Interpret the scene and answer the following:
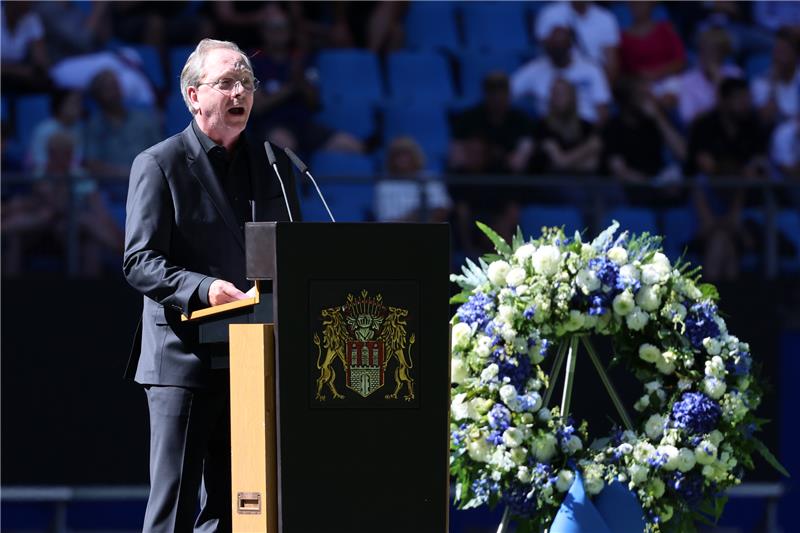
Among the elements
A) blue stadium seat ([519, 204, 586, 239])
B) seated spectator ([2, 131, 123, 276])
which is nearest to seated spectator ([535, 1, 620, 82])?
blue stadium seat ([519, 204, 586, 239])

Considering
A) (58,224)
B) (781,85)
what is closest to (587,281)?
(58,224)

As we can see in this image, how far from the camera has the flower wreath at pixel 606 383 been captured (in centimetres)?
466

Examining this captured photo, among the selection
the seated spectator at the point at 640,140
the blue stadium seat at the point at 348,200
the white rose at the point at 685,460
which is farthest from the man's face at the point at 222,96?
the seated spectator at the point at 640,140

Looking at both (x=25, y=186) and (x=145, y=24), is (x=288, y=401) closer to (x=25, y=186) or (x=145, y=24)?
(x=25, y=186)

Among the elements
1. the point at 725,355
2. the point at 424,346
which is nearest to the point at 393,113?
the point at 725,355

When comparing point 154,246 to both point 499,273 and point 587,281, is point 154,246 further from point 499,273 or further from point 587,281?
point 587,281

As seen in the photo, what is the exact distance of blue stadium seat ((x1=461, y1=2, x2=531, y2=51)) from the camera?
373 inches

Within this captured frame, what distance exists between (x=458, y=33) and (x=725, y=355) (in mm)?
5187

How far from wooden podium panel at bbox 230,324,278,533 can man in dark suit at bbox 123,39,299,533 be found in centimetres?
29

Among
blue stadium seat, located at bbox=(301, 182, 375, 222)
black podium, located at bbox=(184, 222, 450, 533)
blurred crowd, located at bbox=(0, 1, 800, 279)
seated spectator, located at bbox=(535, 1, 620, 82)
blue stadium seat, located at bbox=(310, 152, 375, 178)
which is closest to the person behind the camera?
black podium, located at bbox=(184, 222, 450, 533)

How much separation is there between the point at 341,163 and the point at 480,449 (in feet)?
14.3

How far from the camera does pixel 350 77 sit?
30.1 ft

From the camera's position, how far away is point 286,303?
3623 millimetres

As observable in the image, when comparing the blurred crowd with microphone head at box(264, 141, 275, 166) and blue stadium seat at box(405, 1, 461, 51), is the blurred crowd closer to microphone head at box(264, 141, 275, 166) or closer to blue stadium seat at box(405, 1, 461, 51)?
blue stadium seat at box(405, 1, 461, 51)
